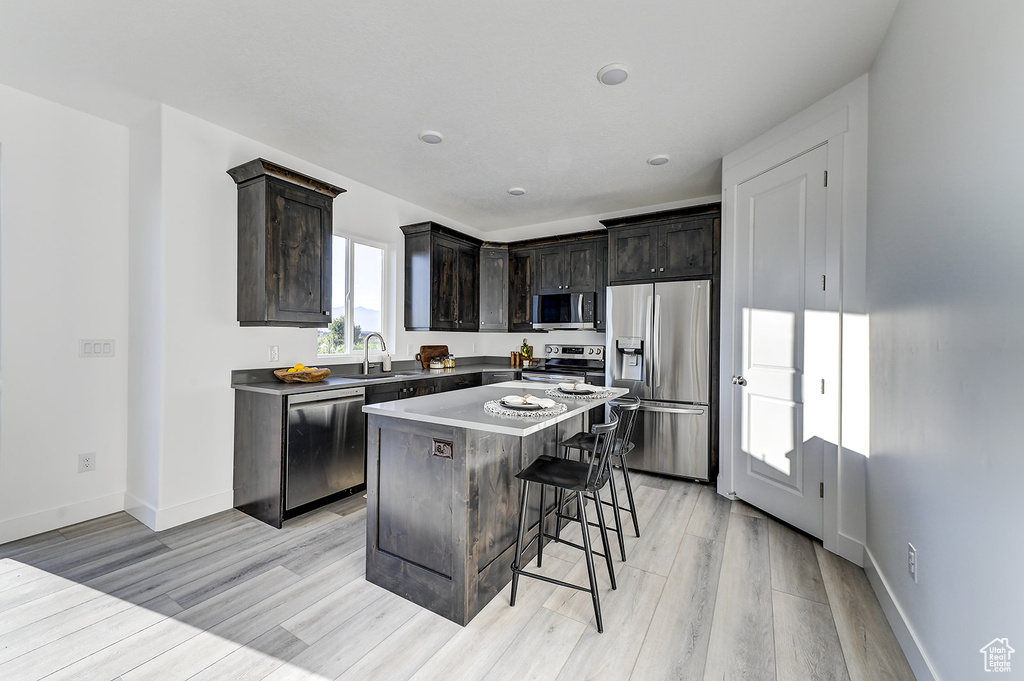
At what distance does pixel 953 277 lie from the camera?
1.44 meters

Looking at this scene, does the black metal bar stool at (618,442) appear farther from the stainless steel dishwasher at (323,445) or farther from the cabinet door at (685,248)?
the cabinet door at (685,248)

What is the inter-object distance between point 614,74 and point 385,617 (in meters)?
2.99

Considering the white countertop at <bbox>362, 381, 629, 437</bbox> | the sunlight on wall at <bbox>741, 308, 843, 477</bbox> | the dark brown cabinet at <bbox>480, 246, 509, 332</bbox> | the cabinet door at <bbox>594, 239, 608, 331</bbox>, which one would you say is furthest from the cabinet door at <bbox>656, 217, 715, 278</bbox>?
the dark brown cabinet at <bbox>480, 246, 509, 332</bbox>

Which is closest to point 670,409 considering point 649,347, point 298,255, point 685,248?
point 649,347

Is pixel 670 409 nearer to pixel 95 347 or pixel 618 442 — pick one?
pixel 618 442

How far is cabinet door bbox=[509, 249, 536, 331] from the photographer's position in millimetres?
5221

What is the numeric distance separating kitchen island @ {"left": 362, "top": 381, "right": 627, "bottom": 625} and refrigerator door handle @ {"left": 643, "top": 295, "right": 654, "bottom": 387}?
1.94 m

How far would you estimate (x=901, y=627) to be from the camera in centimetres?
173

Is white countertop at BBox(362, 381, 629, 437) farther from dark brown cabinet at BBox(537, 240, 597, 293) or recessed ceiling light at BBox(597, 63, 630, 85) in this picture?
dark brown cabinet at BBox(537, 240, 597, 293)

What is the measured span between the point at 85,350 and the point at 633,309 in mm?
4272

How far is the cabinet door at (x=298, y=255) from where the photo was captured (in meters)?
3.02

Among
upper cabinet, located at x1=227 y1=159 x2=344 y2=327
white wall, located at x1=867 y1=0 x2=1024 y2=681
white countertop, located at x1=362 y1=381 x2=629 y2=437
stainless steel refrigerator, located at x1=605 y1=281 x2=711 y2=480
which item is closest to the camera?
white wall, located at x1=867 y1=0 x2=1024 y2=681

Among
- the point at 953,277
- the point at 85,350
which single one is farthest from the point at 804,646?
the point at 85,350

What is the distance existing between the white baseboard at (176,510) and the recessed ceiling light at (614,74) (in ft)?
12.2
